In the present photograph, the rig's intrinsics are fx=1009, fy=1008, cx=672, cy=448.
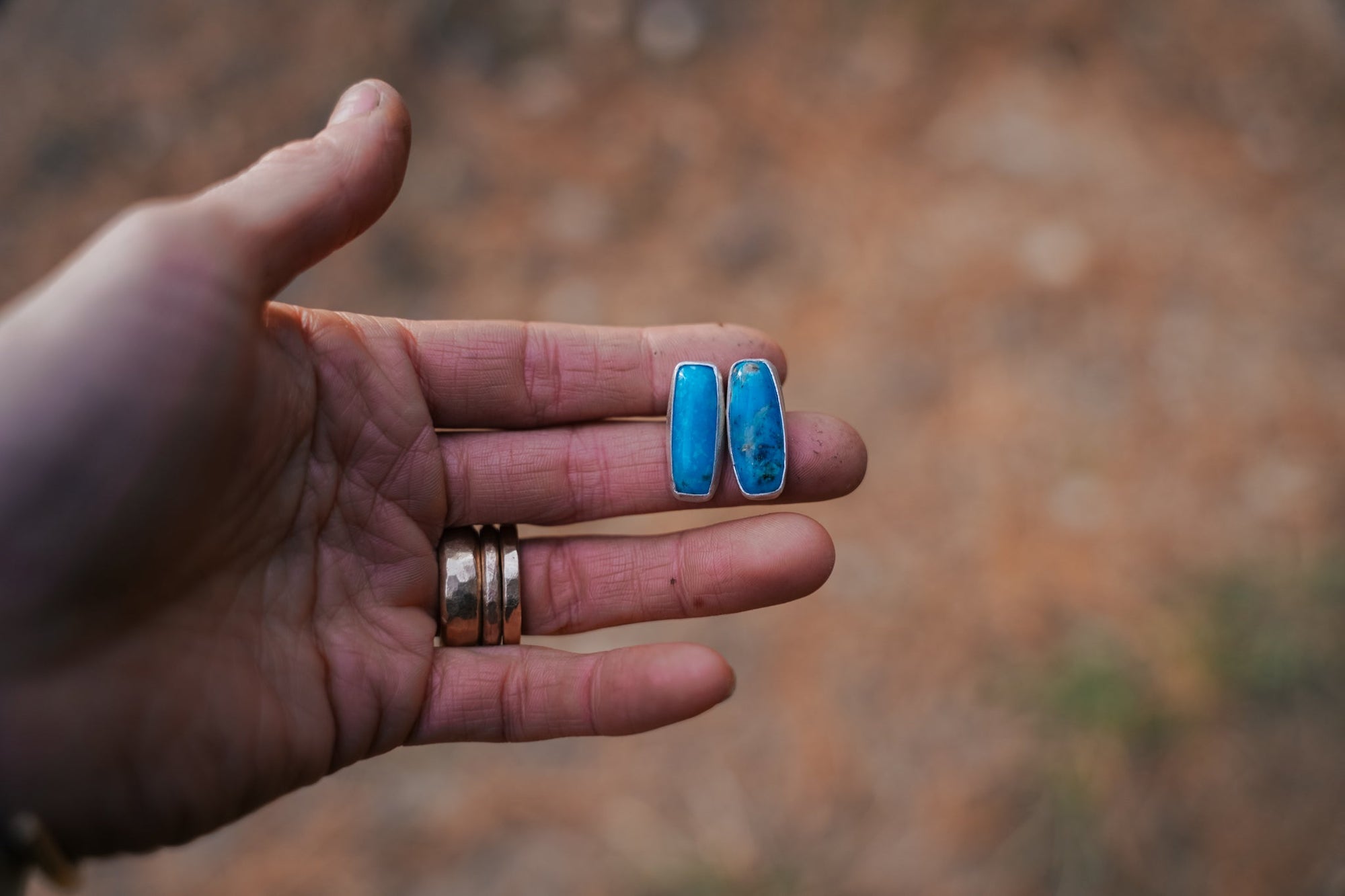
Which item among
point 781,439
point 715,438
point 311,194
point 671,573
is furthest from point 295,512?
point 781,439

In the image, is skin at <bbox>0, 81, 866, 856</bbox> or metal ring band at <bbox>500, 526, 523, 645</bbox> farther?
metal ring band at <bbox>500, 526, 523, 645</bbox>

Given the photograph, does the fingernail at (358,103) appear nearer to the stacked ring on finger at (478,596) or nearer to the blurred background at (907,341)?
the stacked ring on finger at (478,596)

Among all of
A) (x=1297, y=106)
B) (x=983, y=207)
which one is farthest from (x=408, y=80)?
(x=1297, y=106)

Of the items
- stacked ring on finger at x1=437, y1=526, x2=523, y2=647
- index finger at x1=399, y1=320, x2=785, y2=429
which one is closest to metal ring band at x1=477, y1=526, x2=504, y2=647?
stacked ring on finger at x1=437, y1=526, x2=523, y2=647

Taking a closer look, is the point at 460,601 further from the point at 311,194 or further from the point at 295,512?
the point at 311,194

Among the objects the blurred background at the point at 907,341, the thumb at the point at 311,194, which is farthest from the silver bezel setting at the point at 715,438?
the blurred background at the point at 907,341

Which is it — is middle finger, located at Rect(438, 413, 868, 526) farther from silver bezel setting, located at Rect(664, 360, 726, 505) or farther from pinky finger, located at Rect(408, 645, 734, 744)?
pinky finger, located at Rect(408, 645, 734, 744)
